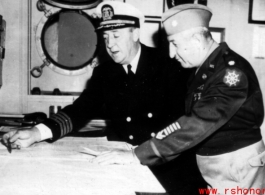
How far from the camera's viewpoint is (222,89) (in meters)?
1.14

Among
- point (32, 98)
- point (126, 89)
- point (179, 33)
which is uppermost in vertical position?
point (179, 33)

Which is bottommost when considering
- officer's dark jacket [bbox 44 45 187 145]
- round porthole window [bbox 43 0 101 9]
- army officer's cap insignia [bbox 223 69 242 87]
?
officer's dark jacket [bbox 44 45 187 145]

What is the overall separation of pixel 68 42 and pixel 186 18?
2.17 metres

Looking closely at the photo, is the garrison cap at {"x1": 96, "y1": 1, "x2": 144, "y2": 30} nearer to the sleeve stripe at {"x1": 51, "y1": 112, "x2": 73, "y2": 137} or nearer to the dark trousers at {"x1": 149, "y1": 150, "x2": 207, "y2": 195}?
the sleeve stripe at {"x1": 51, "y1": 112, "x2": 73, "y2": 137}

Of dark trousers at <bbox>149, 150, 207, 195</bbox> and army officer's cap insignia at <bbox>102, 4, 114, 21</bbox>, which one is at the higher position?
army officer's cap insignia at <bbox>102, 4, 114, 21</bbox>

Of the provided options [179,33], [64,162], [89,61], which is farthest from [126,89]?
[89,61]

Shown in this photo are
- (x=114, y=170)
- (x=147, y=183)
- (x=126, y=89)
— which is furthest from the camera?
(x=126, y=89)

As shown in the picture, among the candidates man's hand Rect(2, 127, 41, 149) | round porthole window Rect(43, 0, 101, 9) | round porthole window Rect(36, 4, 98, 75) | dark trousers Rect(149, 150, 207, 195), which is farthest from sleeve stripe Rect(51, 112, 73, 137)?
round porthole window Rect(43, 0, 101, 9)

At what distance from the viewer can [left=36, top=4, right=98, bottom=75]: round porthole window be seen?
3.22m

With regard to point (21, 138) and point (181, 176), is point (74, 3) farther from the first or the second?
point (181, 176)

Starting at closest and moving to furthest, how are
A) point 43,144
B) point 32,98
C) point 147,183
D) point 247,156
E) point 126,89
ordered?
point 147,183
point 247,156
point 43,144
point 126,89
point 32,98

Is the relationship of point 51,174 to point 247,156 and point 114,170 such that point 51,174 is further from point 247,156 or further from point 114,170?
point 247,156

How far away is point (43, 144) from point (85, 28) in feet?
6.77

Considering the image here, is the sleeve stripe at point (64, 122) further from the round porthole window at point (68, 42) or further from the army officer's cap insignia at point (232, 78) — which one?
the round porthole window at point (68, 42)
